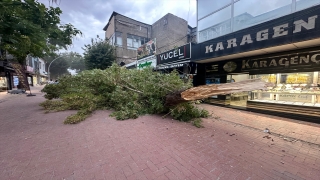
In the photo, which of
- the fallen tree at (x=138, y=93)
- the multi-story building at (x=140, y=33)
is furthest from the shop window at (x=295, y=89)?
the multi-story building at (x=140, y=33)

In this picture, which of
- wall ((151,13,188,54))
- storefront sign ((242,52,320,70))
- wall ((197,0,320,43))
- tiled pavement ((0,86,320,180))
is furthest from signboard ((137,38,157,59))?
tiled pavement ((0,86,320,180))

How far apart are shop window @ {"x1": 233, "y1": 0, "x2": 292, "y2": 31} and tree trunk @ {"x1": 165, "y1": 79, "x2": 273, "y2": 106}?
13.7 feet

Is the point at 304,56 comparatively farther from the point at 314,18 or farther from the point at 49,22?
the point at 49,22

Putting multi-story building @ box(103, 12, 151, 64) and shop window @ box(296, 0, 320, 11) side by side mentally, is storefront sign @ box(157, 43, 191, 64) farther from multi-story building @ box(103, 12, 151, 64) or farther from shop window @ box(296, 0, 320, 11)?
multi-story building @ box(103, 12, 151, 64)

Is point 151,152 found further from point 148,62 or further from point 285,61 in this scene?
point 148,62

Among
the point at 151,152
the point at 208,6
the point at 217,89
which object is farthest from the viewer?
the point at 208,6

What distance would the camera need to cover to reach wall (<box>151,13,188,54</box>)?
17.9 meters

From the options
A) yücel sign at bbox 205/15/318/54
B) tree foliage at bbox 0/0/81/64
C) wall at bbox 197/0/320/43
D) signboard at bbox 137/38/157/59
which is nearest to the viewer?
yücel sign at bbox 205/15/318/54

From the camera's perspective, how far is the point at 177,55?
927 centimetres

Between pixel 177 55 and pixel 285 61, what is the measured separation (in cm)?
558

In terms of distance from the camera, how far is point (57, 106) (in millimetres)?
6082

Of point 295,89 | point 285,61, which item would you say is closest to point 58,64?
point 285,61

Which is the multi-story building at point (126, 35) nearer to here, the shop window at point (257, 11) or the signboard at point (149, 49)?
the signboard at point (149, 49)

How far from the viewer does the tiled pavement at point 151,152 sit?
6.89ft
